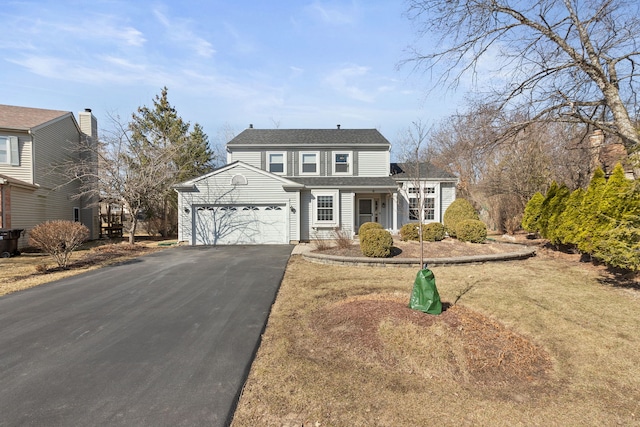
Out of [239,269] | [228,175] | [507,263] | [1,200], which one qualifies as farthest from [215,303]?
[1,200]

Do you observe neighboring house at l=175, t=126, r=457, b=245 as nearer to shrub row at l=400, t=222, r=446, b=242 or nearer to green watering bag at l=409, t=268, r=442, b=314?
shrub row at l=400, t=222, r=446, b=242

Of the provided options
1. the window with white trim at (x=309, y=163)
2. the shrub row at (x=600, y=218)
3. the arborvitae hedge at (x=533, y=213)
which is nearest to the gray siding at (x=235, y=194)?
the window with white trim at (x=309, y=163)

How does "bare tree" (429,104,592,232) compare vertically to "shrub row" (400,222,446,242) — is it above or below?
above

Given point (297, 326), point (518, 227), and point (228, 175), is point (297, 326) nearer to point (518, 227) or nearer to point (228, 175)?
point (228, 175)

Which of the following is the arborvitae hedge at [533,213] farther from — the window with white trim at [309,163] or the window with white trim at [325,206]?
the window with white trim at [309,163]

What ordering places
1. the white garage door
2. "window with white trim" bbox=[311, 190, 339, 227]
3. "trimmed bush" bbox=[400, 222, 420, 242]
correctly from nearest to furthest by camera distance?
"trimmed bush" bbox=[400, 222, 420, 242], the white garage door, "window with white trim" bbox=[311, 190, 339, 227]

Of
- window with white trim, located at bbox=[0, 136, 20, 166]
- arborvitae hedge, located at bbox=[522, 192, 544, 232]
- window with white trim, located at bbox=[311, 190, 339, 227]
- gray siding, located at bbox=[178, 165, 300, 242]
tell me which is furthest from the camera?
window with white trim, located at bbox=[311, 190, 339, 227]

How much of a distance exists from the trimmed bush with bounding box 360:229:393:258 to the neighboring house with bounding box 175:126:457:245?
4.73 metres

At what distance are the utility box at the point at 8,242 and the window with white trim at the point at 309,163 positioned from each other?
1270 cm

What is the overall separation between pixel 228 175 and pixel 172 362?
1228cm

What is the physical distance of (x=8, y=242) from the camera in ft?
39.1

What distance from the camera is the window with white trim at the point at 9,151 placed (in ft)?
46.5

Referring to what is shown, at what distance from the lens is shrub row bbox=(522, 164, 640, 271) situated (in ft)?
19.7

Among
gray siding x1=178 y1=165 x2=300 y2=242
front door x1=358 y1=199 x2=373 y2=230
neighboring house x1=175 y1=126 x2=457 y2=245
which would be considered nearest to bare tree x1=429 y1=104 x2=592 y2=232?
neighboring house x1=175 y1=126 x2=457 y2=245
